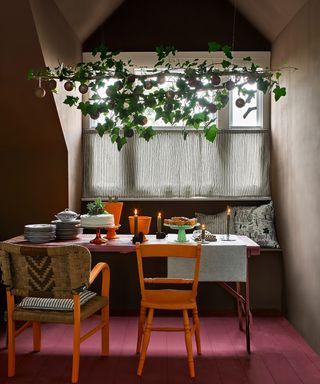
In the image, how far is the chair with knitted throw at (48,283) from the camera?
3.46 metres

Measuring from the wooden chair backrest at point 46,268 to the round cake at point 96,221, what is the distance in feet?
2.83

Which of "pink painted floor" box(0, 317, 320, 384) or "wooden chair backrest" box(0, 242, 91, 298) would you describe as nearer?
"wooden chair backrest" box(0, 242, 91, 298)

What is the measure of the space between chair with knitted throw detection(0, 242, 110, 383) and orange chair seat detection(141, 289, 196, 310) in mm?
397

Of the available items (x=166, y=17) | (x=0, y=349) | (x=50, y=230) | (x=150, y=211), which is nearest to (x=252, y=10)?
(x=166, y=17)

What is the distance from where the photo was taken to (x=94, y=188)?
19.5ft

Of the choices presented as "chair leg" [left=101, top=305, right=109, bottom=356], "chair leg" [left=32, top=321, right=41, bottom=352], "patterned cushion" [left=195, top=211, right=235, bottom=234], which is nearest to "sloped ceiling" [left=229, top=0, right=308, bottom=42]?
"patterned cushion" [left=195, top=211, right=235, bottom=234]

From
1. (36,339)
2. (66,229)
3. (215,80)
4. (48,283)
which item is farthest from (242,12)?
(36,339)

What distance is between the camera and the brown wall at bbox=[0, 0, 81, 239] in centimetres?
461

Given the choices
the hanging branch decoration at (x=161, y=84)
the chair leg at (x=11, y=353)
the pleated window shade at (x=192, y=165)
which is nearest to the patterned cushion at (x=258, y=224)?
the pleated window shade at (x=192, y=165)

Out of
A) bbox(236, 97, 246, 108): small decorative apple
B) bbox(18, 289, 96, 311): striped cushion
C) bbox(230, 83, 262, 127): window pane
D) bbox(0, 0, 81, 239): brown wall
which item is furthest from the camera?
bbox(230, 83, 262, 127): window pane

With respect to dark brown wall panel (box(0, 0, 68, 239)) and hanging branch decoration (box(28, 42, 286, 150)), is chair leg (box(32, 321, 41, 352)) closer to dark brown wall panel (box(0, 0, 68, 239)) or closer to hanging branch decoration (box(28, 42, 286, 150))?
dark brown wall panel (box(0, 0, 68, 239))

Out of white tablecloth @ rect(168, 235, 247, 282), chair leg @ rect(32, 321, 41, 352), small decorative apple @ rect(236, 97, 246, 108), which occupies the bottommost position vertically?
chair leg @ rect(32, 321, 41, 352)

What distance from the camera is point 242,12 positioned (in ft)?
19.1

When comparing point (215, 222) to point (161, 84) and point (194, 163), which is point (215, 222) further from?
point (161, 84)
